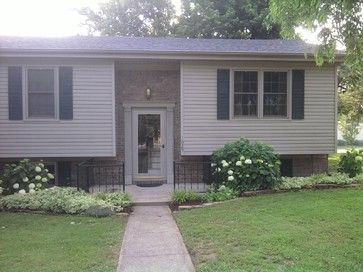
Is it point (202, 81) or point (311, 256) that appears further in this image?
point (202, 81)

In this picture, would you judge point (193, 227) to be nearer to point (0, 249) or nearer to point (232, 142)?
point (0, 249)

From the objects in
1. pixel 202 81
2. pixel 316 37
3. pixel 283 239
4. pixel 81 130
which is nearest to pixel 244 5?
pixel 202 81

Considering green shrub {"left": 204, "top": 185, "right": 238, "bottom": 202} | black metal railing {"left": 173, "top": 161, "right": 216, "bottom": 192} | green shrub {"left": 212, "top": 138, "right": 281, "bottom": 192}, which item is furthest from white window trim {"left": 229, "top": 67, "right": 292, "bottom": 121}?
green shrub {"left": 204, "top": 185, "right": 238, "bottom": 202}

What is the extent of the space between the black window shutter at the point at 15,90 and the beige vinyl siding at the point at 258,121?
4.88m

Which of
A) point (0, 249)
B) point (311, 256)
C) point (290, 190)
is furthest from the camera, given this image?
point (290, 190)

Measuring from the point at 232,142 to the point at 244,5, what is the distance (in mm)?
17552

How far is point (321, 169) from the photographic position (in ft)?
43.3

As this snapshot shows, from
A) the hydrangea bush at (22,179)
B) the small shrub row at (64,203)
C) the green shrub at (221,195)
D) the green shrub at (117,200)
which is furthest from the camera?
the hydrangea bush at (22,179)

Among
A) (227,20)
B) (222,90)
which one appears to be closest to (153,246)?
(222,90)

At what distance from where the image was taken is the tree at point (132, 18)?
32531 mm

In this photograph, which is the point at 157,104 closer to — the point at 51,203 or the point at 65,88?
the point at 65,88

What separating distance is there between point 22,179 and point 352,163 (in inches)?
377

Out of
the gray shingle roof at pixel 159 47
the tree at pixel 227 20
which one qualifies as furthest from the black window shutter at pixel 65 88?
the tree at pixel 227 20

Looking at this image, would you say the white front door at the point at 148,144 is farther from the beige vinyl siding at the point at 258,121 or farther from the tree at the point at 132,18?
the tree at the point at 132,18
